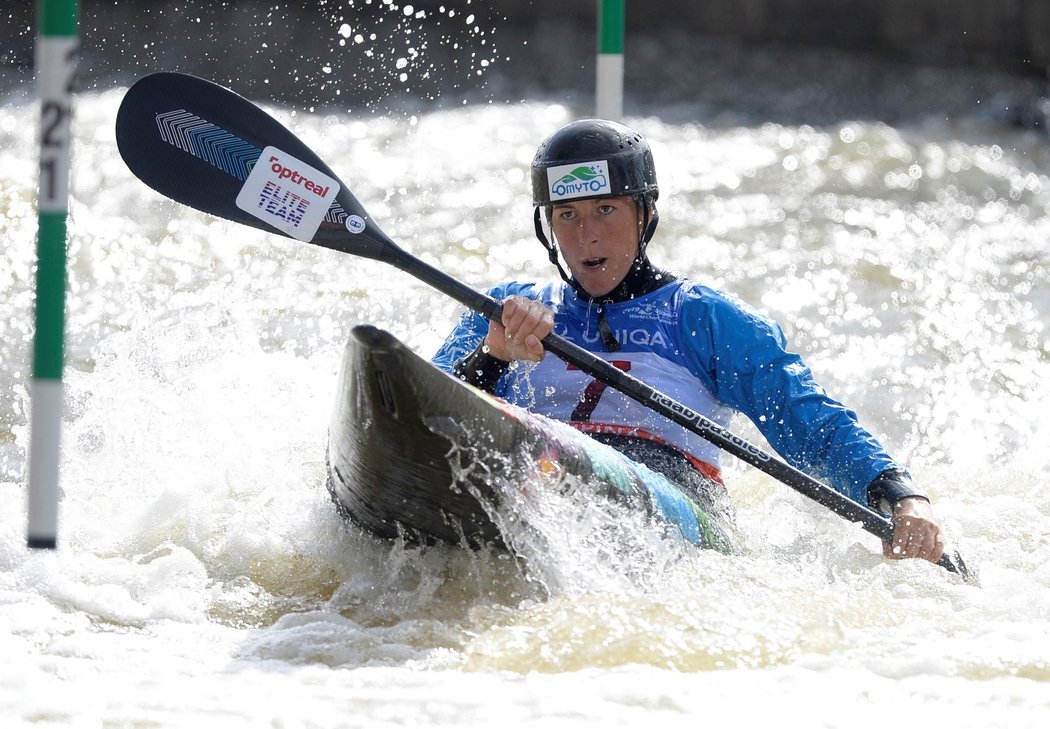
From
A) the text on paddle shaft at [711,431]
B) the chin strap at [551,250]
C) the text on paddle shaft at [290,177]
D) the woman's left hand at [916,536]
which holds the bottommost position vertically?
the woman's left hand at [916,536]

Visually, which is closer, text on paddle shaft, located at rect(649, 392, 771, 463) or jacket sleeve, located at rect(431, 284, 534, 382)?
text on paddle shaft, located at rect(649, 392, 771, 463)

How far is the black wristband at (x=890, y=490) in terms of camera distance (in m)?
3.23

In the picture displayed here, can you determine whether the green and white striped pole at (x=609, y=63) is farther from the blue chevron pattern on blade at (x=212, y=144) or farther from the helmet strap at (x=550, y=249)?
the blue chevron pattern on blade at (x=212, y=144)

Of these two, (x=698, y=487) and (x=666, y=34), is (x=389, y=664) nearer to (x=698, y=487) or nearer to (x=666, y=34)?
(x=698, y=487)

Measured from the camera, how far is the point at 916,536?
312 cm

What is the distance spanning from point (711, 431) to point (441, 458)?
79cm

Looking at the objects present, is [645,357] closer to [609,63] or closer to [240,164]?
[240,164]

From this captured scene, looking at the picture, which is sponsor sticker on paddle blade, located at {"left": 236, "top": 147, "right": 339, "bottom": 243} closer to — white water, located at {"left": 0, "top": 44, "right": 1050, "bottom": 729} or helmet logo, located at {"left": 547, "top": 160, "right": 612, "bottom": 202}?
helmet logo, located at {"left": 547, "top": 160, "right": 612, "bottom": 202}

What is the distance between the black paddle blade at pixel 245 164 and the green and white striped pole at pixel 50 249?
117 cm

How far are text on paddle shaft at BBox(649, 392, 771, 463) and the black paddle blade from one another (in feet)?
2.73

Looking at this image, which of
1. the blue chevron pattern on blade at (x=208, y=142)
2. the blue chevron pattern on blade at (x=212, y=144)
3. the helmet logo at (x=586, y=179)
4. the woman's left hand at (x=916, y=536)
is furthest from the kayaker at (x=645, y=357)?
the blue chevron pattern on blade at (x=208, y=142)

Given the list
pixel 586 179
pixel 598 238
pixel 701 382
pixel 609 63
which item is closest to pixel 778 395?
pixel 701 382

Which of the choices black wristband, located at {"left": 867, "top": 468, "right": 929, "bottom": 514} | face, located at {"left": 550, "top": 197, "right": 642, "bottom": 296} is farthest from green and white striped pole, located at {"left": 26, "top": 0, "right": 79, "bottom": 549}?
black wristband, located at {"left": 867, "top": 468, "right": 929, "bottom": 514}

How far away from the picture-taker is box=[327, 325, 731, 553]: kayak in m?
2.60
